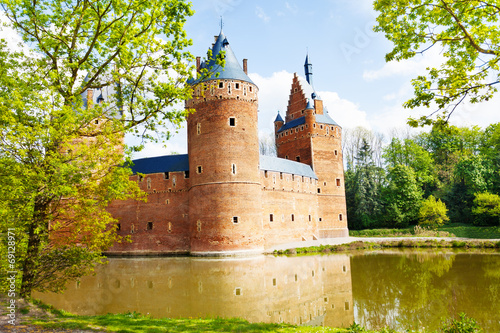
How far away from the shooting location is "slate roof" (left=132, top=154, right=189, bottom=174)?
2716cm

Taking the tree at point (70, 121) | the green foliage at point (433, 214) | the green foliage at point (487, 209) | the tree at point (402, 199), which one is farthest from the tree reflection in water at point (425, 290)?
the tree at point (402, 199)

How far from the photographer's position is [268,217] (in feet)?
90.5

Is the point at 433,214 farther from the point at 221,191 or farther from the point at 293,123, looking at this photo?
the point at 221,191

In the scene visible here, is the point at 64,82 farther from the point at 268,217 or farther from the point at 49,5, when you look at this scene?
the point at 268,217

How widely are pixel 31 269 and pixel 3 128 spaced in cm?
311

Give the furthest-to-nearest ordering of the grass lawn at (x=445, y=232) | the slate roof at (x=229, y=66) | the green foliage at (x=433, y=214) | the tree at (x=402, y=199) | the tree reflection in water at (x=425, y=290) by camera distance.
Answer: the tree at (x=402, y=199) → the green foliage at (x=433, y=214) → the grass lawn at (x=445, y=232) → the slate roof at (x=229, y=66) → the tree reflection in water at (x=425, y=290)

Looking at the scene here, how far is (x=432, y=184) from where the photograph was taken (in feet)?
142

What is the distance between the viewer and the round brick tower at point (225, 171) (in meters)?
23.6

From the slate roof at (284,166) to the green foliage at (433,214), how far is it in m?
11.4

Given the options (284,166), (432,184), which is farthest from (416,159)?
(284,166)

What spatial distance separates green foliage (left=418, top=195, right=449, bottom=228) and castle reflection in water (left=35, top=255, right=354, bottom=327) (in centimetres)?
1928

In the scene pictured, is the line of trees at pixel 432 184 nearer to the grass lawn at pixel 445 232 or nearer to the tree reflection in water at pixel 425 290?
the grass lawn at pixel 445 232

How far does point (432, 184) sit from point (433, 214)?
9960 millimetres

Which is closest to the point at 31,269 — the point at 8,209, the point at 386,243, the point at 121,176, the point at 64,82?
the point at 8,209
